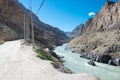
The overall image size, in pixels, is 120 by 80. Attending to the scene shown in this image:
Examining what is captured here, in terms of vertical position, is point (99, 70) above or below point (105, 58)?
below

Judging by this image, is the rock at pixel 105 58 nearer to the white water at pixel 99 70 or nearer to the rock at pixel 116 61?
the rock at pixel 116 61

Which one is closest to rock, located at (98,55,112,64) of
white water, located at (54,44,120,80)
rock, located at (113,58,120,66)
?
rock, located at (113,58,120,66)

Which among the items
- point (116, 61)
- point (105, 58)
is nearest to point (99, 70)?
point (116, 61)

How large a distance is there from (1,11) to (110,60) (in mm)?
49728

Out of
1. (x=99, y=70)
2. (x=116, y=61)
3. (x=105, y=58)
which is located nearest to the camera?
(x=99, y=70)

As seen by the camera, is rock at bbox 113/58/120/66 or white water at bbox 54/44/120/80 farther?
Answer: rock at bbox 113/58/120/66

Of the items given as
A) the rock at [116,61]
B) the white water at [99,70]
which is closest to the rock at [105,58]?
the rock at [116,61]

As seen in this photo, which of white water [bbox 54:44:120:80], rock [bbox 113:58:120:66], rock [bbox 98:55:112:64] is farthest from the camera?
rock [bbox 98:55:112:64]

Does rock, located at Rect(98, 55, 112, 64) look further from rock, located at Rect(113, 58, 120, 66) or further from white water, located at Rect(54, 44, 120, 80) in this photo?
white water, located at Rect(54, 44, 120, 80)

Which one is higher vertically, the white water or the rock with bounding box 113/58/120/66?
the rock with bounding box 113/58/120/66

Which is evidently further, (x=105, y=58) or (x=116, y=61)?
(x=105, y=58)

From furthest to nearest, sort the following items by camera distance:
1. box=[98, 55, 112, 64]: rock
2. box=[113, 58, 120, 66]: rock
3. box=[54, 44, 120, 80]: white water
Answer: box=[98, 55, 112, 64]: rock
box=[113, 58, 120, 66]: rock
box=[54, 44, 120, 80]: white water

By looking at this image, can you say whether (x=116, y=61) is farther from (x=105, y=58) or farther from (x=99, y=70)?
(x=99, y=70)

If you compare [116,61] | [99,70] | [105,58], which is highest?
[105,58]
